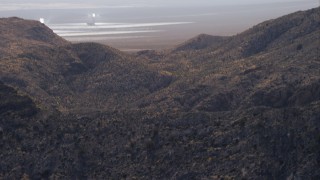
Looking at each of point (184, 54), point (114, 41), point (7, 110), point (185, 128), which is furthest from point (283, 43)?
point (114, 41)

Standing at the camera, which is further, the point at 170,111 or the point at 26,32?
the point at 26,32

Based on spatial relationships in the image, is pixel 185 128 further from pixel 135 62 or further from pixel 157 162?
pixel 135 62

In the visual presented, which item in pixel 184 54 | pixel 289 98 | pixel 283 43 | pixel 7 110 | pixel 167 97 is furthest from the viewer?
pixel 184 54

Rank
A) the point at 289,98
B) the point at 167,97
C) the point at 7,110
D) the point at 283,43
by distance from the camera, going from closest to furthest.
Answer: the point at 7,110 < the point at 289,98 < the point at 167,97 < the point at 283,43

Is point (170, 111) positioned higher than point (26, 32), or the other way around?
point (26, 32)

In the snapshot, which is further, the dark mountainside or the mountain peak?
the mountain peak

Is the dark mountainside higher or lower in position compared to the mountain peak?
lower

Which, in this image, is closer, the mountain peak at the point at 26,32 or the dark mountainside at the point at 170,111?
the dark mountainside at the point at 170,111

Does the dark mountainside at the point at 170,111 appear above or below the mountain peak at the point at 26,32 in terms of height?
below
